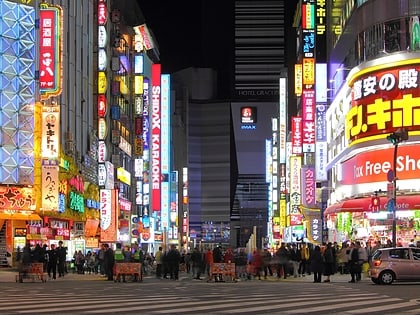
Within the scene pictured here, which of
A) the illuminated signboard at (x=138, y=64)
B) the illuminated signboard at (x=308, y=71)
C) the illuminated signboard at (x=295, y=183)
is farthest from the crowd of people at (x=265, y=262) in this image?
the illuminated signboard at (x=138, y=64)

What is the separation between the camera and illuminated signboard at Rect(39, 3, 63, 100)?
4278 cm

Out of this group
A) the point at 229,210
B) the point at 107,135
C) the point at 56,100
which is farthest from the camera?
the point at 229,210

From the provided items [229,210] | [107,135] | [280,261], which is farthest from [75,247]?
[229,210]

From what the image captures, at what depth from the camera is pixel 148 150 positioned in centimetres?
9062

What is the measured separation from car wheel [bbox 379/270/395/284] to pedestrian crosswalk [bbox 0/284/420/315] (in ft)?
18.9

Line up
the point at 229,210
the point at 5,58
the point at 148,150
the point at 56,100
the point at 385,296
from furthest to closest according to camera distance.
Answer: the point at 229,210 → the point at 148,150 → the point at 56,100 → the point at 5,58 → the point at 385,296

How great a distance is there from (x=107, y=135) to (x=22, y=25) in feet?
86.7

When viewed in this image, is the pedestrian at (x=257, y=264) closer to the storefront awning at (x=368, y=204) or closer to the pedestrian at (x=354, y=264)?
the pedestrian at (x=354, y=264)

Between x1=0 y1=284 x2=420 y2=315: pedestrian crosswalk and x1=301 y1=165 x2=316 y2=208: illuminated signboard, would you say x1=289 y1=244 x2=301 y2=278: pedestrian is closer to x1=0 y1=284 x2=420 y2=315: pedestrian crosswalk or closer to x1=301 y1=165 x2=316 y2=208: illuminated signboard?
x1=0 y1=284 x2=420 y2=315: pedestrian crosswalk

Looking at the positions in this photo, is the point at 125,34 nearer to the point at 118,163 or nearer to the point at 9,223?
the point at 118,163

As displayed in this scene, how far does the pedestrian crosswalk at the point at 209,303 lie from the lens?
17.8 m

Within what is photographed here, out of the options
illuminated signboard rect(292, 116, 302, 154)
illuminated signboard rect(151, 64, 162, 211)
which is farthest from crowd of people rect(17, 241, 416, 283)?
illuminated signboard rect(151, 64, 162, 211)

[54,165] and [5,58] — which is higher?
[5,58]

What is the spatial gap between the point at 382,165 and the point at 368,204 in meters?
2.21
